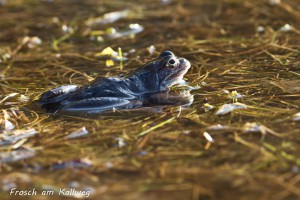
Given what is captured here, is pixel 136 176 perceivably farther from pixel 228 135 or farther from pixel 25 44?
pixel 25 44

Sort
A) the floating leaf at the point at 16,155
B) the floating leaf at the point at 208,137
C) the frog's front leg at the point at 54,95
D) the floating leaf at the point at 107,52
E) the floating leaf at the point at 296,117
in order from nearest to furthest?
1. the floating leaf at the point at 16,155
2. the floating leaf at the point at 208,137
3. the floating leaf at the point at 296,117
4. the frog's front leg at the point at 54,95
5. the floating leaf at the point at 107,52

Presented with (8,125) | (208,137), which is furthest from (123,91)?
(208,137)

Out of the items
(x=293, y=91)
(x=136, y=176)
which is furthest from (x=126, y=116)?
(x=293, y=91)

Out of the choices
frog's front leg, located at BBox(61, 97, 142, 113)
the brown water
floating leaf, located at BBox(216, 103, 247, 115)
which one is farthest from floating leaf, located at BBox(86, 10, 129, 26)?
floating leaf, located at BBox(216, 103, 247, 115)

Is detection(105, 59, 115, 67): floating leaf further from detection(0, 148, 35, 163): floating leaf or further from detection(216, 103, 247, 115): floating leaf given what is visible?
detection(0, 148, 35, 163): floating leaf

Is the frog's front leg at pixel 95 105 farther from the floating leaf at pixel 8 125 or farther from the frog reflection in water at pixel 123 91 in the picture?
the floating leaf at pixel 8 125

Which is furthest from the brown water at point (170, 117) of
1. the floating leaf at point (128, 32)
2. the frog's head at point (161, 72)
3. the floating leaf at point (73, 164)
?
the frog's head at point (161, 72)
